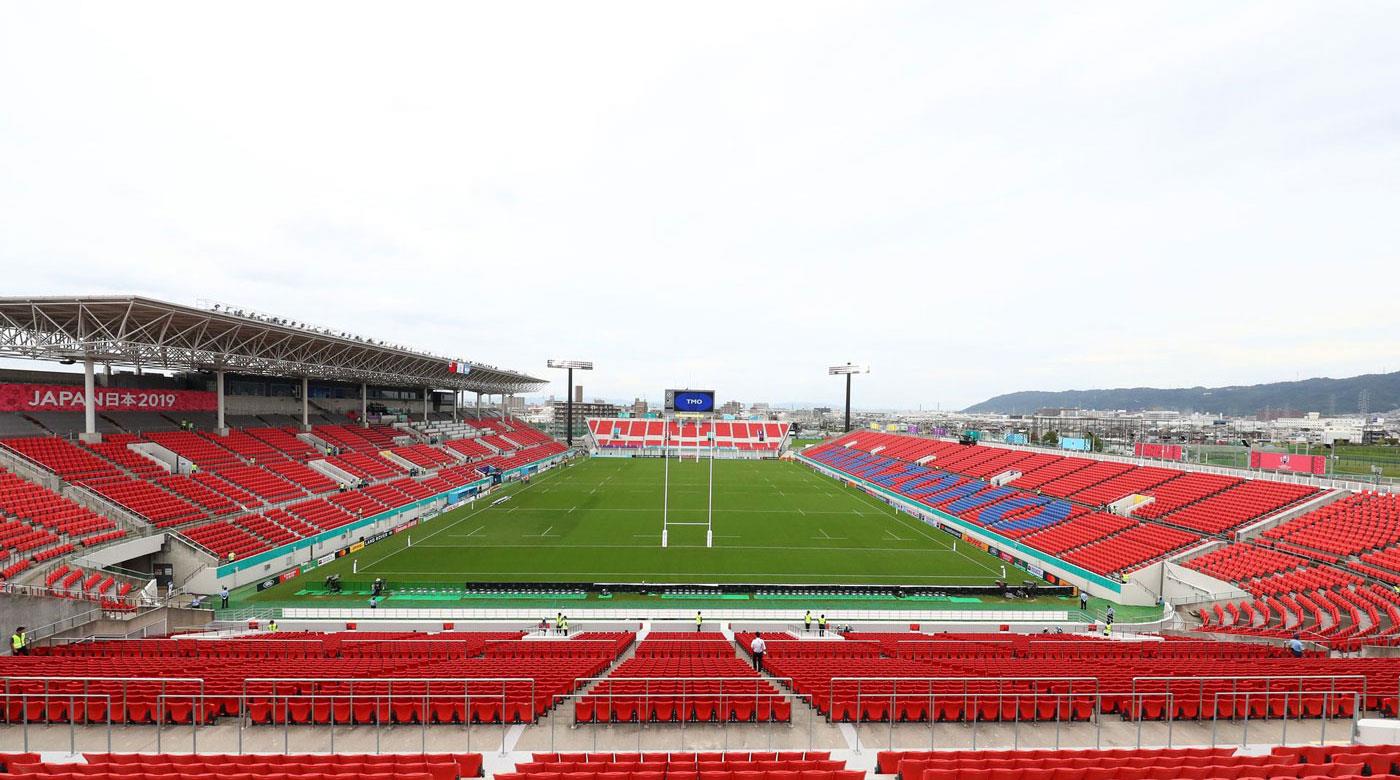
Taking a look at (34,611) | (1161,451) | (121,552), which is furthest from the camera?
(1161,451)

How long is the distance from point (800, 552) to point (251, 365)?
35830 mm

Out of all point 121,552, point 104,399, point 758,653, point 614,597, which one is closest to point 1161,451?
point 614,597

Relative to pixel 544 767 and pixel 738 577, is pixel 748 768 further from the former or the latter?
pixel 738 577

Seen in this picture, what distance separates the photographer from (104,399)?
3338 centimetres

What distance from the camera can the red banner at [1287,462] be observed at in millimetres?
31391

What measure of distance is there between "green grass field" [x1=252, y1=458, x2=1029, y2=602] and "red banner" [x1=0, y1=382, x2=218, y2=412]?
1700 cm

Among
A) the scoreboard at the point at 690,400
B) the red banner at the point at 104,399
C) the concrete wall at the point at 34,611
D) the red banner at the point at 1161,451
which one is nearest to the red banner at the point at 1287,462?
the red banner at the point at 1161,451

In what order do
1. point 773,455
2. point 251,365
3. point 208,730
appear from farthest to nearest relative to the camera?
point 773,455, point 251,365, point 208,730

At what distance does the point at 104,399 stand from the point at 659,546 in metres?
33.1

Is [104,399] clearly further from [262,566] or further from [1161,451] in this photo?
[1161,451]

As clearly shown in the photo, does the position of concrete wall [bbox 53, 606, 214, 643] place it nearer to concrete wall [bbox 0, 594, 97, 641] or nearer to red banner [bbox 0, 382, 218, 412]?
concrete wall [bbox 0, 594, 97, 641]

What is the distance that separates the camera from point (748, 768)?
667 centimetres

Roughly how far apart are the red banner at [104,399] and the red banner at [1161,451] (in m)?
66.0

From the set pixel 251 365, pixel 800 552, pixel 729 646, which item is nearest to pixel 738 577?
pixel 800 552
